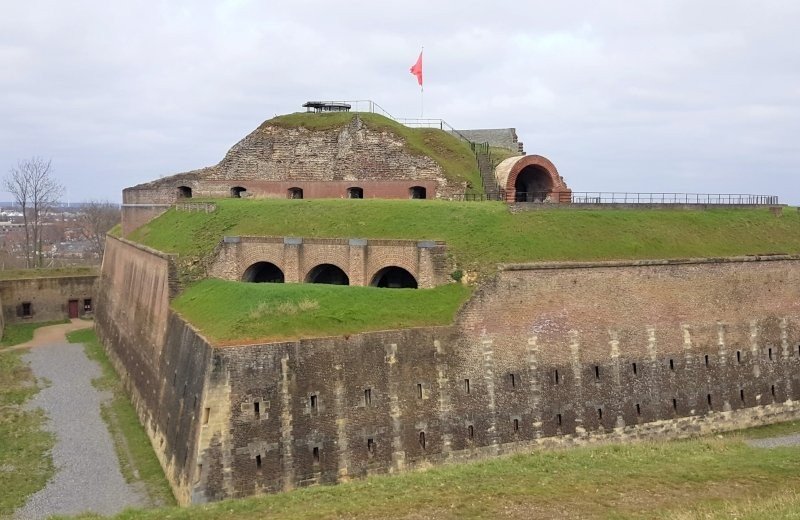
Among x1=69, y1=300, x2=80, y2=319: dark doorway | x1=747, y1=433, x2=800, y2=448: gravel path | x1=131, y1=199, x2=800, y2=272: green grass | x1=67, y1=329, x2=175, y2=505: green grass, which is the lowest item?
x1=747, y1=433, x2=800, y2=448: gravel path

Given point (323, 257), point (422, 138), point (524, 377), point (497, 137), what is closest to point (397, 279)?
point (323, 257)

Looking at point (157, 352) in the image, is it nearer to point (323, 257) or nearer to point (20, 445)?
point (20, 445)

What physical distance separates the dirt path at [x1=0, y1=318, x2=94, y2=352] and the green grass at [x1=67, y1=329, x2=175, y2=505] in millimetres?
5507

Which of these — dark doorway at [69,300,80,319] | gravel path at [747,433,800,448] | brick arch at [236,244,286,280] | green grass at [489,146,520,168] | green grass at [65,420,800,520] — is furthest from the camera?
dark doorway at [69,300,80,319]

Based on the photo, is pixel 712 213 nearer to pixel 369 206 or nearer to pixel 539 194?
pixel 539 194

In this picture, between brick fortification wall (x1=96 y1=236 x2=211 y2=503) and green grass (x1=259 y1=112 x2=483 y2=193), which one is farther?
green grass (x1=259 y1=112 x2=483 y2=193)

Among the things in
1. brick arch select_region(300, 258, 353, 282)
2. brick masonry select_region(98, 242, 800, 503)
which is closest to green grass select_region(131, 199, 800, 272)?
brick masonry select_region(98, 242, 800, 503)

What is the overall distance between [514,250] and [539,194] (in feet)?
33.5

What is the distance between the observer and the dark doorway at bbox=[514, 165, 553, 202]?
3145 cm

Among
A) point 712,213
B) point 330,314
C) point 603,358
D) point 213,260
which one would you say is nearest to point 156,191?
point 213,260

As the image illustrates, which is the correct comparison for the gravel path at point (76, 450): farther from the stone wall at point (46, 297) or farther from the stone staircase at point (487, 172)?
the stone staircase at point (487, 172)

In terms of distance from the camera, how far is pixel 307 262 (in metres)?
25.1

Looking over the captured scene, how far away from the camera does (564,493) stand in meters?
13.9

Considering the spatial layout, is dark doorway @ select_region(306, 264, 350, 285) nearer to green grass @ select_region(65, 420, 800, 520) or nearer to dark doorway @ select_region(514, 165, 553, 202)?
dark doorway @ select_region(514, 165, 553, 202)
